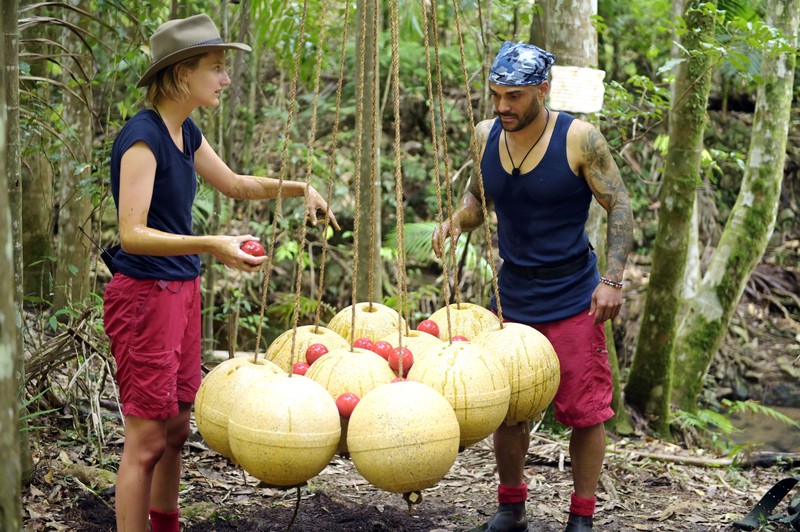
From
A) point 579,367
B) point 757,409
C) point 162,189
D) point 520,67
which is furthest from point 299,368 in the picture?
point 757,409

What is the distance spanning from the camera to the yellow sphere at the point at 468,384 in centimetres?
263

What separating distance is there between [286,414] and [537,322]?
1.55 metres

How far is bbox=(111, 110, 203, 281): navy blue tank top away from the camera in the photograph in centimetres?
299

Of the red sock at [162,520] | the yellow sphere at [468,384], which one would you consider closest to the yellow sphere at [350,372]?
the yellow sphere at [468,384]

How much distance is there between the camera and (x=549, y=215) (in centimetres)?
361

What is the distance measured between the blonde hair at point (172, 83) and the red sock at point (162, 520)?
1.62 m

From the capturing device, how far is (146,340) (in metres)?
3.06

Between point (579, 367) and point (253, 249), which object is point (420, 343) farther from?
point (579, 367)

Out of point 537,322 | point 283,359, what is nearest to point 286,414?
point 283,359

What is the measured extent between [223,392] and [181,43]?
1269 millimetres

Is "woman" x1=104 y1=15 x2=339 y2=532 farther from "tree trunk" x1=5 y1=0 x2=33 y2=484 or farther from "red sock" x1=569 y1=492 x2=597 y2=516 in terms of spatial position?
"red sock" x1=569 y1=492 x2=597 y2=516

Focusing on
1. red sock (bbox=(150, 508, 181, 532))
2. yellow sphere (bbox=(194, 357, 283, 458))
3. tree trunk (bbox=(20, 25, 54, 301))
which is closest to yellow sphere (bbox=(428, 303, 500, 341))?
yellow sphere (bbox=(194, 357, 283, 458))

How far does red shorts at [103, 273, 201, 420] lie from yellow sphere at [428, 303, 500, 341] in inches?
38.7

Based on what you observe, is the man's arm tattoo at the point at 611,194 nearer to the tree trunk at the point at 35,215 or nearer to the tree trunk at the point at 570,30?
the tree trunk at the point at 570,30
